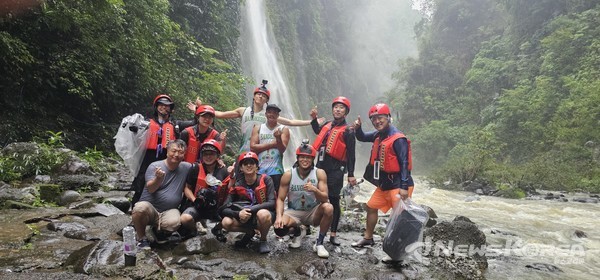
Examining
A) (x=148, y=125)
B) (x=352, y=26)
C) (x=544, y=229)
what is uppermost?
(x=352, y=26)

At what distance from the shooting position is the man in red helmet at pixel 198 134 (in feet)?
14.8

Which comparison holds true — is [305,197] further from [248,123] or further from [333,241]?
Answer: [248,123]

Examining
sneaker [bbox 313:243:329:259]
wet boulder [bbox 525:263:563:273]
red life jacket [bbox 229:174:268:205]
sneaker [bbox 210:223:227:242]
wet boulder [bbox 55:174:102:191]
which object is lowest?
wet boulder [bbox 525:263:563:273]

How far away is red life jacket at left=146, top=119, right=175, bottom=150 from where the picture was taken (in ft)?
14.4

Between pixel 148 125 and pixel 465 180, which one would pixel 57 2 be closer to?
pixel 148 125

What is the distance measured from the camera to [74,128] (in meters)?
9.68

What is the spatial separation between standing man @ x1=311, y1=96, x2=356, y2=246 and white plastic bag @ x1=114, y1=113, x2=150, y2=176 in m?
2.01

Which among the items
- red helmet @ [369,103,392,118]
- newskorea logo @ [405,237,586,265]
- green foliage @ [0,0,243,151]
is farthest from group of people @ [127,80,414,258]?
green foliage @ [0,0,243,151]

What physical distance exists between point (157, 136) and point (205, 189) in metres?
0.91

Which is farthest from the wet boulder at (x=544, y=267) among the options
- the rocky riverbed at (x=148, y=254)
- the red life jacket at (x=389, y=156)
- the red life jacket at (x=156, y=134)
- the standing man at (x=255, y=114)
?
the red life jacket at (x=156, y=134)

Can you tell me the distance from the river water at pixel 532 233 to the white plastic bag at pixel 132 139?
163 inches

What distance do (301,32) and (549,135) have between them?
73.2 ft

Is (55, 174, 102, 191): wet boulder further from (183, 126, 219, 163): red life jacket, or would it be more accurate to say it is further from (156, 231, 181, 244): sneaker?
(156, 231, 181, 244): sneaker

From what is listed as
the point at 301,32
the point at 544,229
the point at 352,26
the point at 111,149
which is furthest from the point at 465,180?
the point at 352,26
